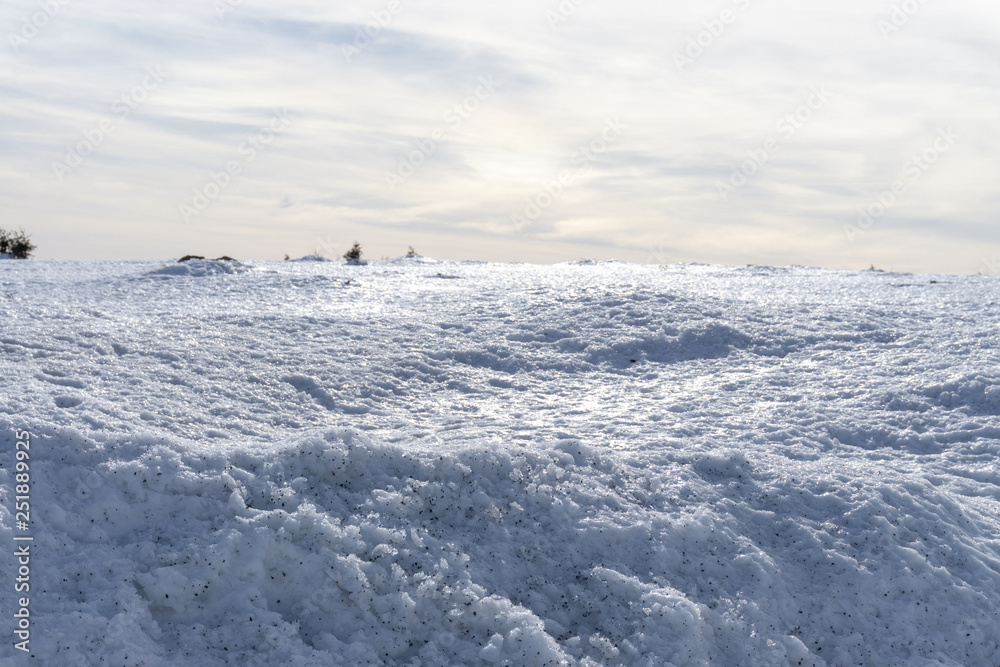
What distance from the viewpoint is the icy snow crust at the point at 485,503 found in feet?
14.9

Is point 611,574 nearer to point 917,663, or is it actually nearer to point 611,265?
point 917,663

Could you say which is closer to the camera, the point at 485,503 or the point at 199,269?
the point at 485,503

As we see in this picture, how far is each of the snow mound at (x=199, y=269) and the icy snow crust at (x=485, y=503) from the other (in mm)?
5427

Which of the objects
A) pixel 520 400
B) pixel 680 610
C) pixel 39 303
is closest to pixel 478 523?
pixel 680 610

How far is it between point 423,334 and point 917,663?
6.97m

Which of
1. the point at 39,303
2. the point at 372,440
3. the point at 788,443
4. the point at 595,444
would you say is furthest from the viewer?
the point at 39,303

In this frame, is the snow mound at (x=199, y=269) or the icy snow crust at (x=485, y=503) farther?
the snow mound at (x=199, y=269)

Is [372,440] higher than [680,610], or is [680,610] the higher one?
[372,440]

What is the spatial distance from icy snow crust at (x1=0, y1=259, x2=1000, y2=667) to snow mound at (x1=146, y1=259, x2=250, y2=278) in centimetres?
543

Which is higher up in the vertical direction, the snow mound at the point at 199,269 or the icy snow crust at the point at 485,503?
the snow mound at the point at 199,269

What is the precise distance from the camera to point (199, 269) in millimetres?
15047

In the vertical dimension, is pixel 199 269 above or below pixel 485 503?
above

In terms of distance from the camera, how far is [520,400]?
326 inches

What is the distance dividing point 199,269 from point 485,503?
38.3 feet
